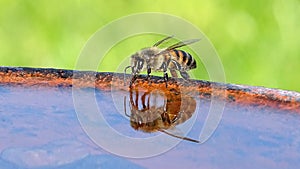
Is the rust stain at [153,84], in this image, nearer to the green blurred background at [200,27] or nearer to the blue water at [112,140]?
the blue water at [112,140]

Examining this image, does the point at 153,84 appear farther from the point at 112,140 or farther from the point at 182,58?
the point at 112,140

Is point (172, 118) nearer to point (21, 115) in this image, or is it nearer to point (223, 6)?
point (21, 115)

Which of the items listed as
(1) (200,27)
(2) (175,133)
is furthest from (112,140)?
Answer: (1) (200,27)

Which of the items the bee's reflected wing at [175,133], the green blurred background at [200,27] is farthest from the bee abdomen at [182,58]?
the green blurred background at [200,27]

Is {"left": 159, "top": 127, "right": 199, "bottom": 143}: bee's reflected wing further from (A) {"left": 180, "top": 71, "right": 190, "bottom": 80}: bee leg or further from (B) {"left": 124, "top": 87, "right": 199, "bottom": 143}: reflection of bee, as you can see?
(A) {"left": 180, "top": 71, "right": 190, "bottom": 80}: bee leg

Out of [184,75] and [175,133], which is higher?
[184,75]

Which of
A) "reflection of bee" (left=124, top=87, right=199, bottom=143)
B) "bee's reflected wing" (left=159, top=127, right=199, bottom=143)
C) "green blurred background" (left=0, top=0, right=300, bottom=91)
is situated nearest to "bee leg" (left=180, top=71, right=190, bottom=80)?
"reflection of bee" (left=124, top=87, right=199, bottom=143)
